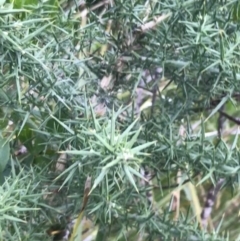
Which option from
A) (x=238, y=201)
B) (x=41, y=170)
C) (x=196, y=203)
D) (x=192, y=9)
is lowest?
(x=238, y=201)

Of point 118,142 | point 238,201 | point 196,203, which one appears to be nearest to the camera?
point 118,142

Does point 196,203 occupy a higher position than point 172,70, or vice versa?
point 172,70

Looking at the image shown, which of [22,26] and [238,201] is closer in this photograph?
[22,26]

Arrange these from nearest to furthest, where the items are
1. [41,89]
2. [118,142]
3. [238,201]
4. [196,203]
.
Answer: [118,142] → [41,89] → [196,203] → [238,201]

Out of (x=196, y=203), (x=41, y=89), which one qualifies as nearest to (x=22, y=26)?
(x=41, y=89)

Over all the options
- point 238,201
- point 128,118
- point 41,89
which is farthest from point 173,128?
point 238,201

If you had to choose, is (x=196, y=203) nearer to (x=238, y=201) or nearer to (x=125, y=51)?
(x=238, y=201)
